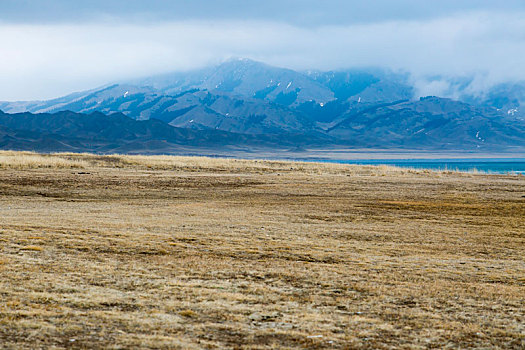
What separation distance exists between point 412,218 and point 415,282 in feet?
42.7

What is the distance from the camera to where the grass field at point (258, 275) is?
8.56 meters

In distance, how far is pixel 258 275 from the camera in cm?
1255

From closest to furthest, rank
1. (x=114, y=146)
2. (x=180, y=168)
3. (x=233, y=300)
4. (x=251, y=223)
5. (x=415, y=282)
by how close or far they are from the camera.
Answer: (x=233, y=300)
(x=415, y=282)
(x=251, y=223)
(x=180, y=168)
(x=114, y=146)

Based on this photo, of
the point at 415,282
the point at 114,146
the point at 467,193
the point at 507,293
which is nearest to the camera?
the point at 507,293

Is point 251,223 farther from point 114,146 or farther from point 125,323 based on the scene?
point 114,146

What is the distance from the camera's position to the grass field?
8.56m

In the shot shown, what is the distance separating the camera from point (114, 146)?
185m

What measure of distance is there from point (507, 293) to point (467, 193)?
26.0 m

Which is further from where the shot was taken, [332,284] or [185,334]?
[332,284]

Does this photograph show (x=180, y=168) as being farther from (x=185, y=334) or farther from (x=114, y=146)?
(x=114, y=146)

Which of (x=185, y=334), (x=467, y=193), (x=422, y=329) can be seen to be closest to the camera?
(x=185, y=334)

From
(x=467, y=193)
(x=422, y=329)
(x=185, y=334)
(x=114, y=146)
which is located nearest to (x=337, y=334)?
(x=422, y=329)

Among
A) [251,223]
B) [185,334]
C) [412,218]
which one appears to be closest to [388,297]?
[185,334]

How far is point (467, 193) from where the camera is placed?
120 ft
